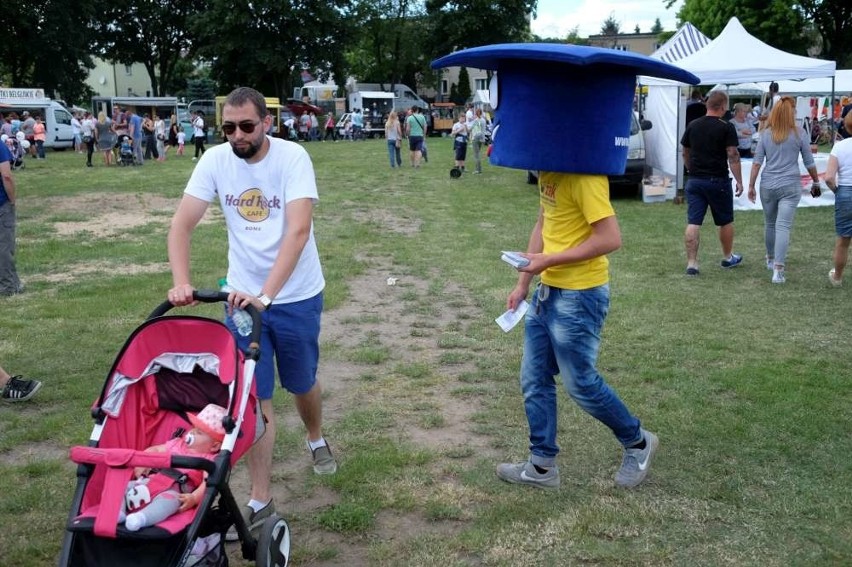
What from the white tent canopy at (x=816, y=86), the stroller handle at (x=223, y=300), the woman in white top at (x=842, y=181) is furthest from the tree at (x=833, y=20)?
the stroller handle at (x=223, y=300)

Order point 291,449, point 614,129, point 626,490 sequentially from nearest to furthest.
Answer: point 614,129 → point 626,490 → point 291,449

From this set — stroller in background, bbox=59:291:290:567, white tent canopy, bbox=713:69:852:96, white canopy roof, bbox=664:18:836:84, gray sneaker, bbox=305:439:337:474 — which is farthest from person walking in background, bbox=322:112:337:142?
stroller in background, bbox=59:291:290:567

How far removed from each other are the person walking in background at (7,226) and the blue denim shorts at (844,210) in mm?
A: 8201

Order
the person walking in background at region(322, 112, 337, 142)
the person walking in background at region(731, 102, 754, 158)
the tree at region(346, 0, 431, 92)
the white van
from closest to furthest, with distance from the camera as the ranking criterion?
1. the person walking in background at region(731, 102, 754, 158)
2. the white van
3. the person walking in background at region(322, 112, 337, 142)
4. the tree at region(346, 0, 431, 92)

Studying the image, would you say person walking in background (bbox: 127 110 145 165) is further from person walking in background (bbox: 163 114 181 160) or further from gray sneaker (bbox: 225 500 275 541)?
gray sneaker (bbox: 225 500 275 541)

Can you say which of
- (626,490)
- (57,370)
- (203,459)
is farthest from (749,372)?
(57,370)

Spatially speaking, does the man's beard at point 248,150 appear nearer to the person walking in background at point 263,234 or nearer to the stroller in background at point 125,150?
the person walking in background at point 263,234

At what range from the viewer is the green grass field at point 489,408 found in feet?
12.6

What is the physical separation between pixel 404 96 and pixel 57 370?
171 feet

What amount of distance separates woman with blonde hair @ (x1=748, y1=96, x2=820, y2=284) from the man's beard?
691 centimetres

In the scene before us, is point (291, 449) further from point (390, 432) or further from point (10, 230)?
point (10, 230)

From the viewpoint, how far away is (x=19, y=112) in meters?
36.1

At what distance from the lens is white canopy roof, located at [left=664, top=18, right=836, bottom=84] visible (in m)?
14.8

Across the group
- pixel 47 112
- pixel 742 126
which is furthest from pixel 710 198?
pixel 47 112
